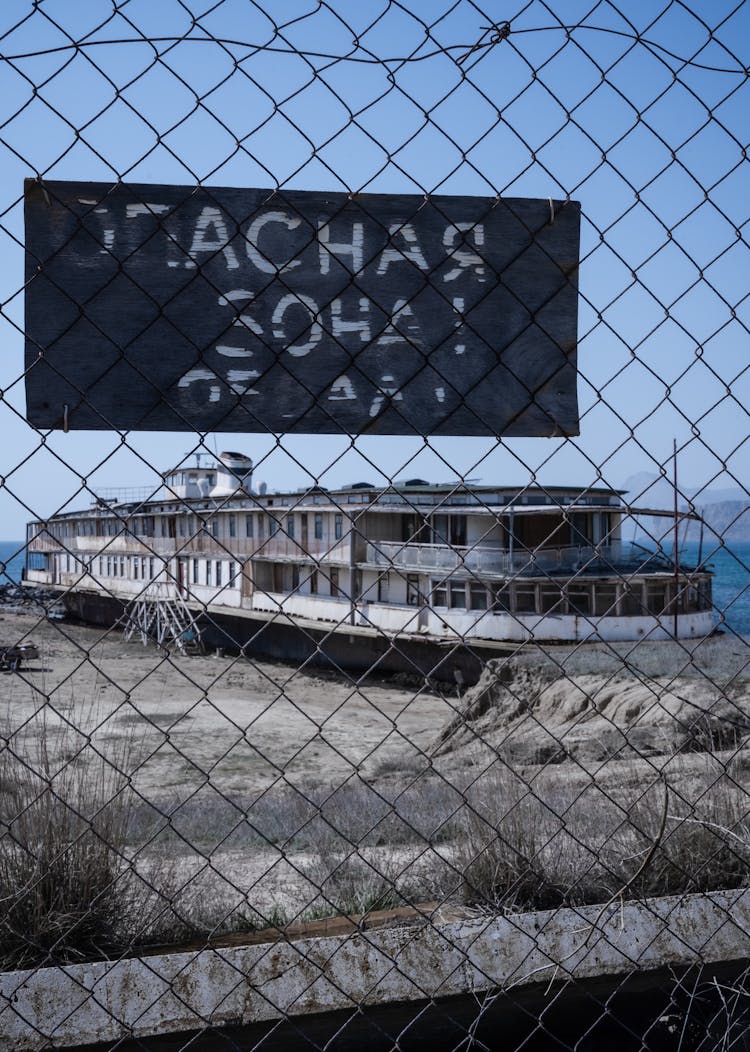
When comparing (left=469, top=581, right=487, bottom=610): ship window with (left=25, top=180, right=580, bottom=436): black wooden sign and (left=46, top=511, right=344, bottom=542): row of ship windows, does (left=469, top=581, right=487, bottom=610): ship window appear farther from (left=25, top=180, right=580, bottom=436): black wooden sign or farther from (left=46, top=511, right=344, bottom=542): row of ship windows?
(left=25, top=180, right=580, bottom=436): black wooden sign

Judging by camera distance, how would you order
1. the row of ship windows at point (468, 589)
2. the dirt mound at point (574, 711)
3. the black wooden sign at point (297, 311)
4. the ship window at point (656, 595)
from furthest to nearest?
the ship window at point (656, 595) → the row of ship windows at point (468, 589) → the dirt mound at point (574, 711) → the black wooden sign at point (297, 311)

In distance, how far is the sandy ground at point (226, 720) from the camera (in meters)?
13.8

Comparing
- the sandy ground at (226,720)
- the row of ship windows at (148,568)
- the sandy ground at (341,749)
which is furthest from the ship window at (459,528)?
the row of ship windows at (148,568)

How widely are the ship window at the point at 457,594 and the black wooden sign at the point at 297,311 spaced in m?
29.1

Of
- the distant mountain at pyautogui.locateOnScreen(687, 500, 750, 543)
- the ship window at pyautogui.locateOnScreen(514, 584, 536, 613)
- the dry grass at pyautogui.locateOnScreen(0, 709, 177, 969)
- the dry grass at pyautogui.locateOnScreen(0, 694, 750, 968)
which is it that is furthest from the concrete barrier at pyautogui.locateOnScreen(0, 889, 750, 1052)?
the ship window at pyautogui.locateOnScreen(514, 584, 536, 613)

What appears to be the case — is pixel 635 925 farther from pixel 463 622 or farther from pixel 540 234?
pixel 463 622

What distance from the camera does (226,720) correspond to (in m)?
12.5

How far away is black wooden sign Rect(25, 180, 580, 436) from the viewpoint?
A: 7.52 feet

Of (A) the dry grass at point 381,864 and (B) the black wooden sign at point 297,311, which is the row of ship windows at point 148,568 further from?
(B) the black wooden sign at point 297,311

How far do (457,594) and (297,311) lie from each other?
3111 centimetres

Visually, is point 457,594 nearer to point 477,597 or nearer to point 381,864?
point 477,597

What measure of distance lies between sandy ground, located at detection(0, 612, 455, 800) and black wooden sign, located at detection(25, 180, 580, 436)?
612 centimetres

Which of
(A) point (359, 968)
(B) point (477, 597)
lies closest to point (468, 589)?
(B) point (477, 597)

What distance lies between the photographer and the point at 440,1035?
2.66 metres
